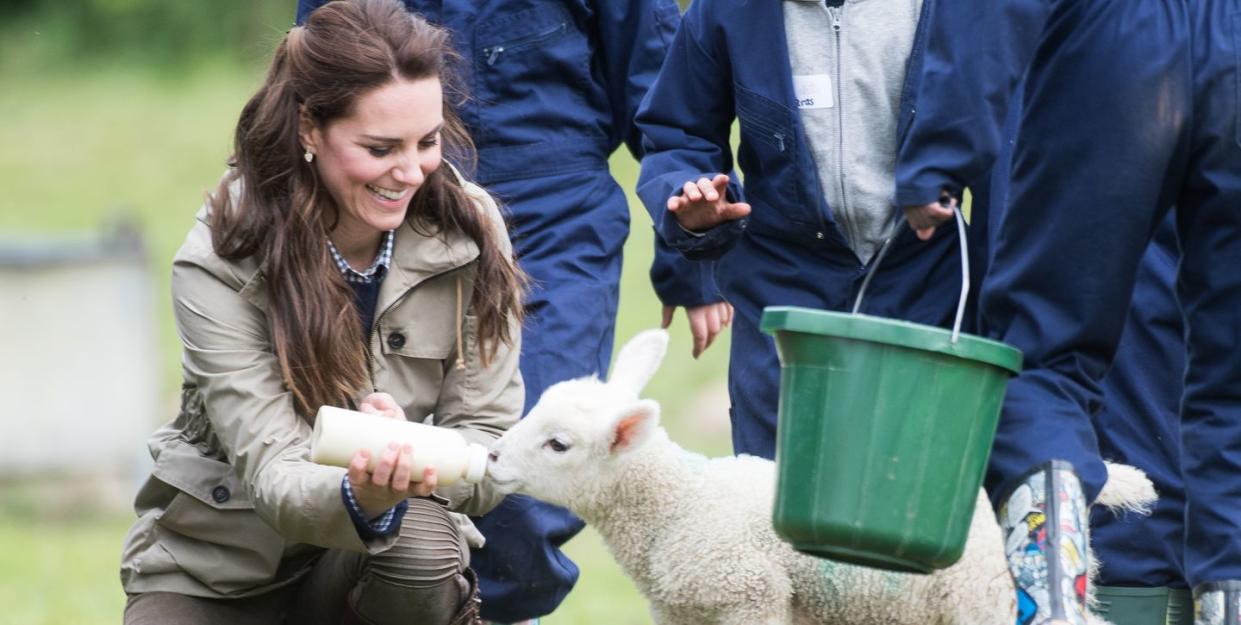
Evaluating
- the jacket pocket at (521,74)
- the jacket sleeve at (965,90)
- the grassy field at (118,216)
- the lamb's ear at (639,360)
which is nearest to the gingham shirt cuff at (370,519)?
the lamb's ear at (639,360)

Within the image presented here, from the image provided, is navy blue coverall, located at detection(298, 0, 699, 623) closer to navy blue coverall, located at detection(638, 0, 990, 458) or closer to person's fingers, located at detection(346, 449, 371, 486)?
navy blue coverall, located at detection(638, 0, 990, 458)

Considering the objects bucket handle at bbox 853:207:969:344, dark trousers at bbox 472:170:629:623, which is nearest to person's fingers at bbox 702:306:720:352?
dark trousers at bbox 472:170:629:623

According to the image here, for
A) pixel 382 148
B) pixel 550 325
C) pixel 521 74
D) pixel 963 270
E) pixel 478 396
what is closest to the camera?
pixel 963 270

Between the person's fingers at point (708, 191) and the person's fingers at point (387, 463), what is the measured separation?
0.94m

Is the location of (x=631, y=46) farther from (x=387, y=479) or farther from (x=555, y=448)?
(x=387, y=479)

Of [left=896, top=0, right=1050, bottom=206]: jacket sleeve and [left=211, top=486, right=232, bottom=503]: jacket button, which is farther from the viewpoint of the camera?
[left=211, top=486, right=232, bottom=503]: jacket button

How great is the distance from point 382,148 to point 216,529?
0.90 metres

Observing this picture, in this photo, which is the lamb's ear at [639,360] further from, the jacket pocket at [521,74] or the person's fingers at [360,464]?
the jacket pocket at [521,74]

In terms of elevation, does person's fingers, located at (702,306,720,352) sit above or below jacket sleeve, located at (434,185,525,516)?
below

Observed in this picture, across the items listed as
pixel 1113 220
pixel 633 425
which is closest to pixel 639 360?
pixel 633 425

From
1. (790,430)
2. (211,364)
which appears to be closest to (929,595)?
(790,430)

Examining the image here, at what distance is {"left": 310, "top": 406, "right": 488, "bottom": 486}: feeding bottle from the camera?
3.81m

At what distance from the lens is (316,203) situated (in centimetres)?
428

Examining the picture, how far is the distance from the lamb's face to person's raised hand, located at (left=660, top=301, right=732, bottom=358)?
94 cm
